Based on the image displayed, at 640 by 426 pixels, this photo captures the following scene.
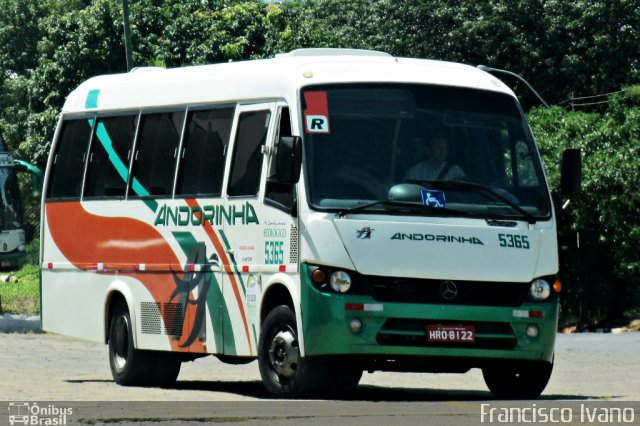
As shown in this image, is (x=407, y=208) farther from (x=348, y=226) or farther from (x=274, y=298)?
(x=274, y=298)

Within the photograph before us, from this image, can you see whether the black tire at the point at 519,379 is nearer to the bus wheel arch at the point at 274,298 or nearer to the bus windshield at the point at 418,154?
the bus windshield at the point at 418,154

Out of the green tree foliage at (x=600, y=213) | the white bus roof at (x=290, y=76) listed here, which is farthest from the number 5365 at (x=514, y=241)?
the green tree foliage at (x=600, y=213)

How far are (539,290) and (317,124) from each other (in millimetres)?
2216

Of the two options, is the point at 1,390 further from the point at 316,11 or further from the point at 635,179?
the point at 316,11

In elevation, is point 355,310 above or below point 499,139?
below

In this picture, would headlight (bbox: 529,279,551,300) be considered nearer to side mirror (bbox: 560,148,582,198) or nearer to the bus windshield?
the bus windshield

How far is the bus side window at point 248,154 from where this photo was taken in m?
14.0

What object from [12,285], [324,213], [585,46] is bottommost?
[12,285]

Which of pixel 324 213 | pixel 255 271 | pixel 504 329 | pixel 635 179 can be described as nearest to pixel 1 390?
pixel 255 271

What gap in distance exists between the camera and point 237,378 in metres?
18.0

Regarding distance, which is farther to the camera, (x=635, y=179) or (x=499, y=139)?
(x=635, y=179)

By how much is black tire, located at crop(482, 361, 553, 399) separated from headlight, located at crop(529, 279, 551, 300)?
591 mm

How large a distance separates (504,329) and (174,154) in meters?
3.99

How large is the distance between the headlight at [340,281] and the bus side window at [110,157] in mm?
4075
